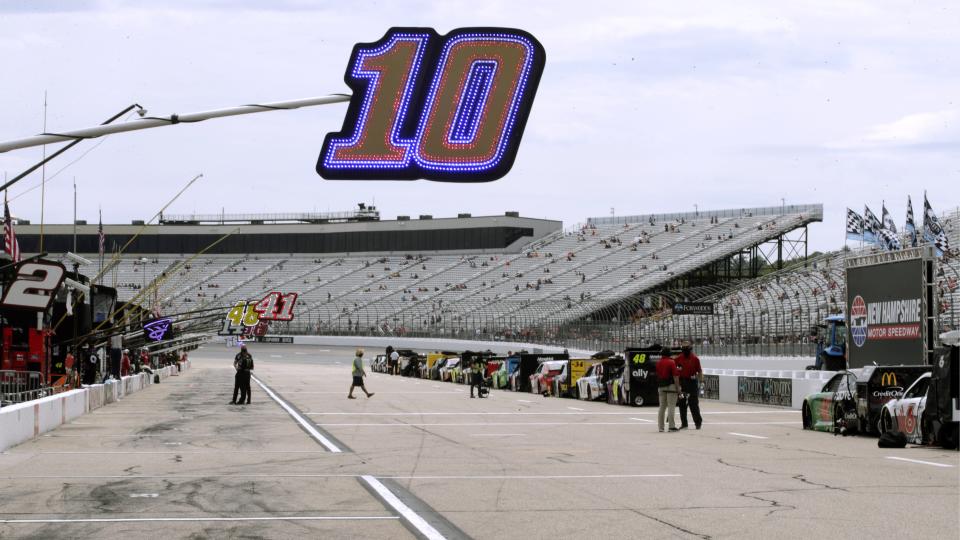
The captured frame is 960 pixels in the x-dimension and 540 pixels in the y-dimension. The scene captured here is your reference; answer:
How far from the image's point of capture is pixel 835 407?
20.9 metres

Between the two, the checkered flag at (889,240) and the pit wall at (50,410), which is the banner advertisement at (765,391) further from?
the checkered flag at (889,240)

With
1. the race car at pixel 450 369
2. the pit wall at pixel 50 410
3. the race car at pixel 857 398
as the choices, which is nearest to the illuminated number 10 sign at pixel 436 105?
the pit wall at pixel 50 410

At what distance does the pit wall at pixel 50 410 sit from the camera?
17.7 metres

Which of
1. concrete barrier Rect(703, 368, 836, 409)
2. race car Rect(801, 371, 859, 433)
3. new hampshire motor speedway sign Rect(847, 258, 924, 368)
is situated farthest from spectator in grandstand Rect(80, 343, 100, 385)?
new hampshire motor speedway sign Rect(847, 258, 924, 368)

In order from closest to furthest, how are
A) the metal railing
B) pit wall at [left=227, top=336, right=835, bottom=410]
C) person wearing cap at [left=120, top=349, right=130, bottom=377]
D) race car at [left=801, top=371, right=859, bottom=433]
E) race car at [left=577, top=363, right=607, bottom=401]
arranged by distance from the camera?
1. race car at [left=801, top=371, right=859, bottom=433]
2. the metal railing
3. pit wall at [left=227, top=336, right=835, bottom=410]
4. race car at [left=577, top=363, right=607, bottom=401]
5. person wearing cap at [left=120, top=349, right=130, bottom=377]

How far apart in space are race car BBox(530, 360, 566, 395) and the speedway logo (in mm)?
11164

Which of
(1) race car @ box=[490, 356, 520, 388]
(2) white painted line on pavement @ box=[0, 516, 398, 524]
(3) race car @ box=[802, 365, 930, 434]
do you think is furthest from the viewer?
(1) race car @ box=[490, 356, 520, 388]

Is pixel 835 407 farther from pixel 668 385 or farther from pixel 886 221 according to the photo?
pixel 886 221

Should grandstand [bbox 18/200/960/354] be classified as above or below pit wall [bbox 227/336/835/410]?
above

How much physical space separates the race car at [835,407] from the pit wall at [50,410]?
1304 cm

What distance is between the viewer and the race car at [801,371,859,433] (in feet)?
67.3

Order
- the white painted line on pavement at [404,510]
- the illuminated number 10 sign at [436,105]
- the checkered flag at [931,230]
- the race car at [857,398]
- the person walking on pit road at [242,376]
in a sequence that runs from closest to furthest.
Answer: the white painted line on pavement at [404,510] < the illuminated number 10 sign at [436,105] < the race car at [857,398] < the person walking on pit road at [242,376] < the checkered flag at [931,230]

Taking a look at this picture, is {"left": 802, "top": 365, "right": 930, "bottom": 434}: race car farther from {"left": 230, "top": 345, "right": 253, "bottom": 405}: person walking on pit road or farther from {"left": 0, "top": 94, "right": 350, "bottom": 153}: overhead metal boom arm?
{"left": 230, "top": 345, "right": 253, "bottom": 405}: person walking on pit road

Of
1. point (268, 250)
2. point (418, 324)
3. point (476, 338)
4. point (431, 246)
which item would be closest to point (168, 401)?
point (476, 338)
